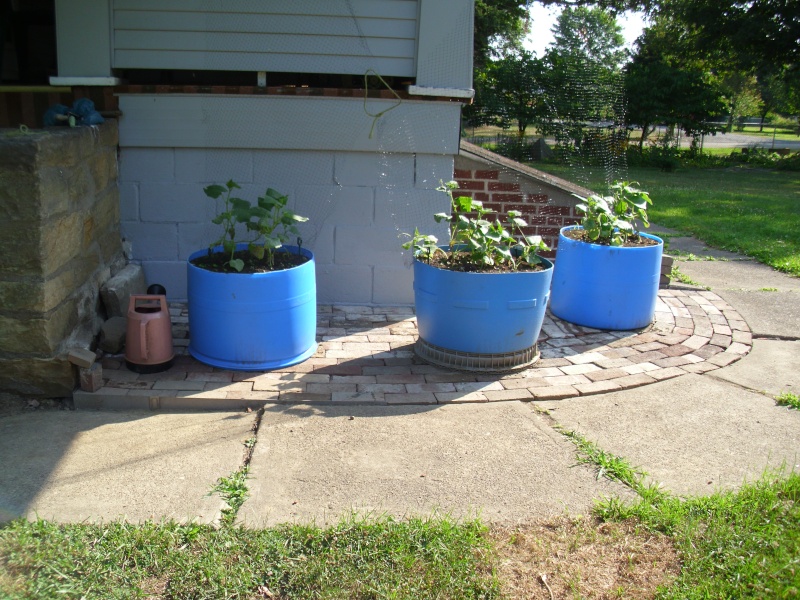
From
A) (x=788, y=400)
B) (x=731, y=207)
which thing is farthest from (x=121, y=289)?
(x=731, y=207)

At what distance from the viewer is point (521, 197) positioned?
5.05 metres

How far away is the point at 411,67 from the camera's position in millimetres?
4512

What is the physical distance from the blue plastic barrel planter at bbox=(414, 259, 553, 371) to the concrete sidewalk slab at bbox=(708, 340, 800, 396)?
103 cm

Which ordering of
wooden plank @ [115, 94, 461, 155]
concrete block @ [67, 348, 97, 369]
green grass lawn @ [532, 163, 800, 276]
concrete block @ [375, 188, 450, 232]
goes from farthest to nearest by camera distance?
green grass lawn @ [532, 163, 800, 276], concrete block @ [375, 188, 450, 232], wooden plank @ [115, 94, 461, 155], concrete block @ [67, 348, 97, 369]

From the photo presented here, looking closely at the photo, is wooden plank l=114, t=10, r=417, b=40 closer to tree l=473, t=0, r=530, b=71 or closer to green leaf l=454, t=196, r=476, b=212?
green leaf l=454, t=196, r=476, b=212

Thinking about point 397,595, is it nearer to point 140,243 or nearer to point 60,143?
point 60,143

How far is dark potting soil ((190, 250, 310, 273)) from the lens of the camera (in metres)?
3.76

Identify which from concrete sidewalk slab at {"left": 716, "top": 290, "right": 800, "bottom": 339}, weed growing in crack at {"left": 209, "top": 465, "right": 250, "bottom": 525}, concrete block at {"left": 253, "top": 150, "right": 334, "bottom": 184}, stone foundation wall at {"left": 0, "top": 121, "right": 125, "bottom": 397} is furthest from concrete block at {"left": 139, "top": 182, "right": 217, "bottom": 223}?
concrete sidewalk slab at {"left": 716, "top": 290, "right": 800, "bottom": 339}

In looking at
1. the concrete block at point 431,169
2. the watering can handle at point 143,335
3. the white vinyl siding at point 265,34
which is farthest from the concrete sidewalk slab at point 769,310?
the watering can handle at point 143,335

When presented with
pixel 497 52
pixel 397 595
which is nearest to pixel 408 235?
pixel 397 595

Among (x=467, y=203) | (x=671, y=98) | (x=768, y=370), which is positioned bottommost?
(x=768, y=370)

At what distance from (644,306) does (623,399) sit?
3.71 feet

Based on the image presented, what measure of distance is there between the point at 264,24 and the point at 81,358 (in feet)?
7.37

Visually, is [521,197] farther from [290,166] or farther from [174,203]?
[174,203]
